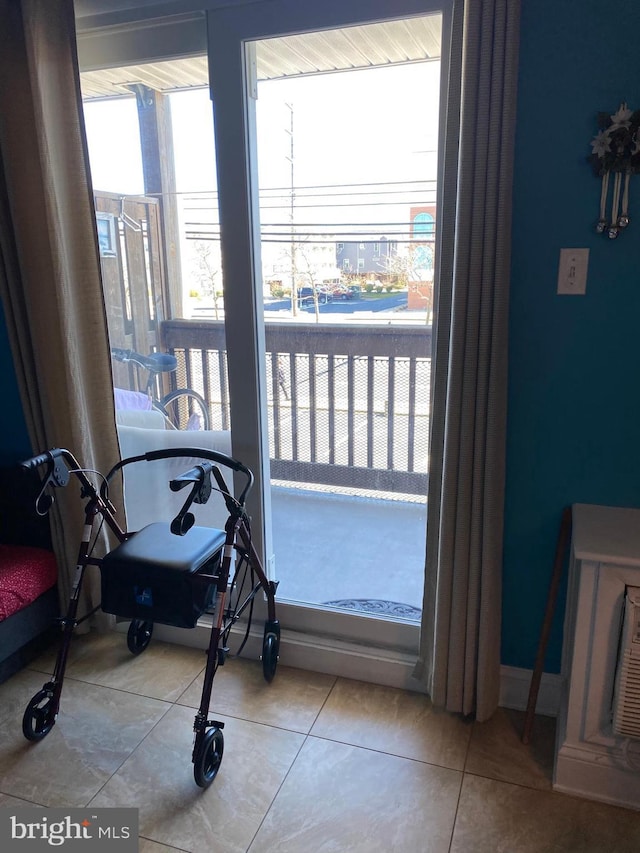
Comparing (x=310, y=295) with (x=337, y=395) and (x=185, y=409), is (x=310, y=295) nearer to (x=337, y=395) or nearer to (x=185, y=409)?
(x=337, y=395)

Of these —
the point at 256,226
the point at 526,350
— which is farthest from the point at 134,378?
the point at 526,350

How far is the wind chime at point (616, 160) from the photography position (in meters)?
1.63

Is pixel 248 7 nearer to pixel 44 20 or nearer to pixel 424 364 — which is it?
pixel 44 20

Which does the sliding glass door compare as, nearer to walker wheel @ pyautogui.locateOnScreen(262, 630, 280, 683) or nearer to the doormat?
the doormat

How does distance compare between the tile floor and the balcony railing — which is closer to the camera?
the tile floor

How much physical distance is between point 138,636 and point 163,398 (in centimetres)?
95

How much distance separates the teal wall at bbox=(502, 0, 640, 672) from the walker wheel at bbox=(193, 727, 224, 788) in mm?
1044

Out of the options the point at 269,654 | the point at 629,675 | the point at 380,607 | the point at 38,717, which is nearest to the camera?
the point at 629,675

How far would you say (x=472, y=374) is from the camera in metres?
1.81

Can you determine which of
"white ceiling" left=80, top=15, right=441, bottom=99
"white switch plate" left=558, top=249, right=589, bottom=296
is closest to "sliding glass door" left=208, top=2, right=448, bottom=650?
"white ceiling" left=80, top=15, right=441, bottom=99

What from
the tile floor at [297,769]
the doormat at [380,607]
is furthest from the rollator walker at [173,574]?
the doormat at [380,607]

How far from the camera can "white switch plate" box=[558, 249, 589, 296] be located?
1.77m

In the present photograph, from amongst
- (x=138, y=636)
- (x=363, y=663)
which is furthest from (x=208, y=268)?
(x=363, y=663)

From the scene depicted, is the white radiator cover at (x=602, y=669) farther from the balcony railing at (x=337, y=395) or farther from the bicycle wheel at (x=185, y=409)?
the bicycle wheel at (x=185, y=409)
